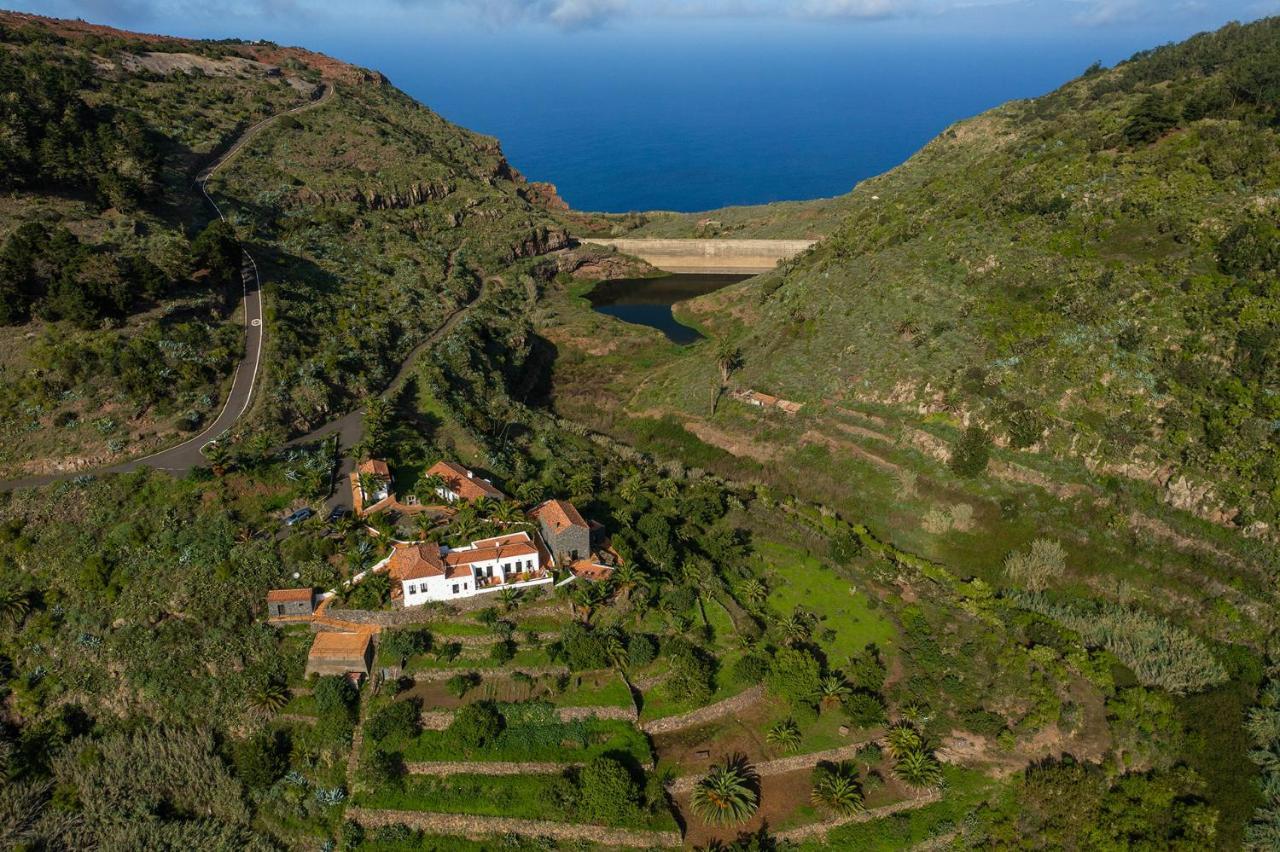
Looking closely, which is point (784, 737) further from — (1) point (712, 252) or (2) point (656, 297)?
(1) point (712, 252)

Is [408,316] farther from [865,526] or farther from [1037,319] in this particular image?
[1037,319]

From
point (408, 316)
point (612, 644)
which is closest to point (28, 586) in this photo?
point (612, 644)

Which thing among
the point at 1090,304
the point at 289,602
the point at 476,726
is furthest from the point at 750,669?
the point at 1090,304

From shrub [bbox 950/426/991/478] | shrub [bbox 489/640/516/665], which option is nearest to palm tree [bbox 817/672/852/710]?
shrub [bbox 489/640/516/665]

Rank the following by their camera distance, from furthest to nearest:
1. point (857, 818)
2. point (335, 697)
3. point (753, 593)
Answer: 1. point (753, 593)
2. point (335, 697)
3. point (857, 818)

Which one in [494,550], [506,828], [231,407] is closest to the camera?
[506,828]
